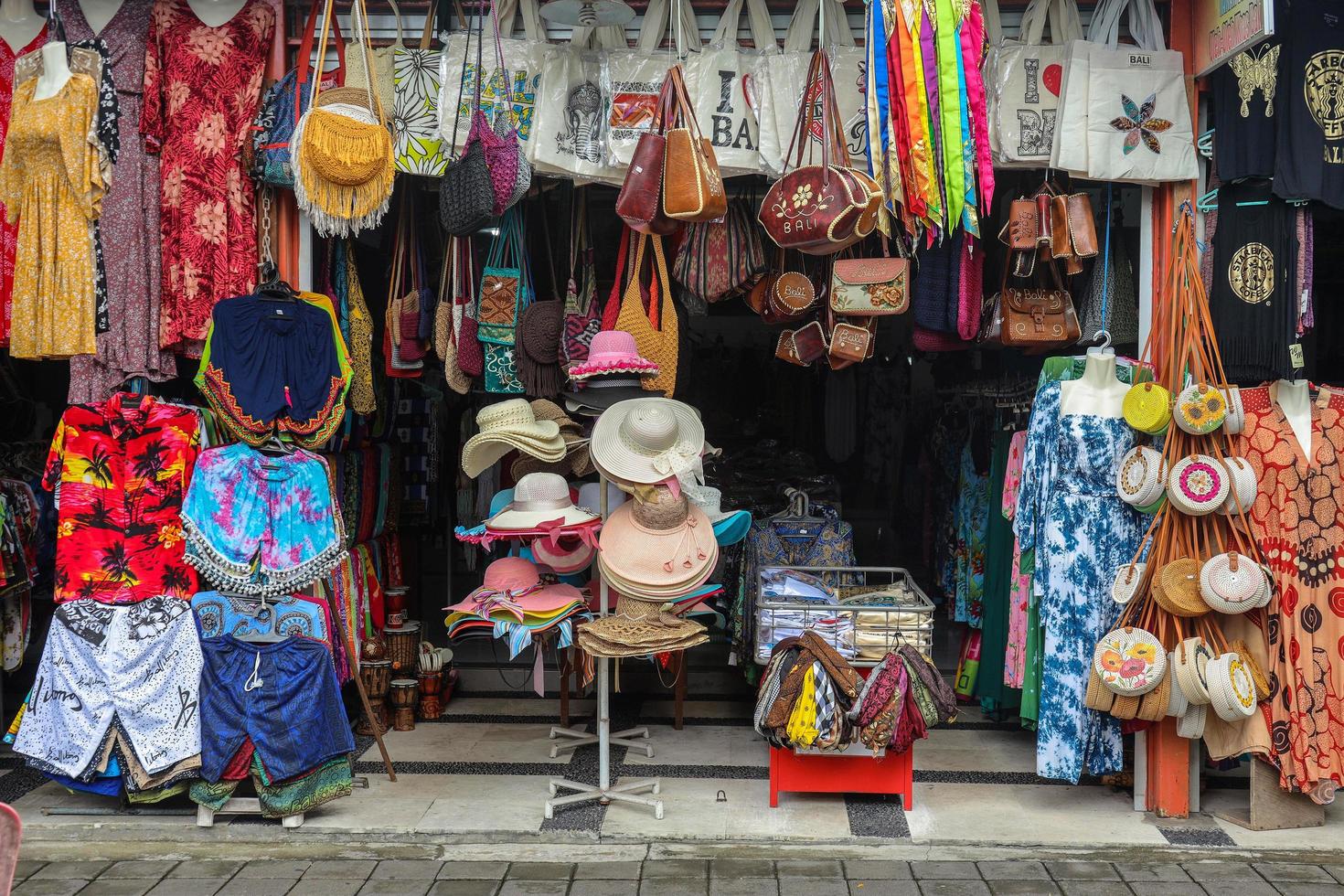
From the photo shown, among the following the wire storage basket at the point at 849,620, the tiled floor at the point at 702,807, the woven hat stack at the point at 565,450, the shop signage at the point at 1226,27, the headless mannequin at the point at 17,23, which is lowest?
the tiled floor at the point at 702,807

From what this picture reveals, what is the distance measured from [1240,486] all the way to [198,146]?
4.71 meters

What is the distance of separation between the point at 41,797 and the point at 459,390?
2.62 m

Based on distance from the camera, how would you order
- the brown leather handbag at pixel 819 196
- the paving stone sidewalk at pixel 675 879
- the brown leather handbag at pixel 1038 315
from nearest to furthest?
the paving stone sidewalk at pixel 675 879, the brown leather handbag at pixel 819 196, the brown leather handbag at pixel 1038 315

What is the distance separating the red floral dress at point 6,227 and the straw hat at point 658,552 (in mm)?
2928

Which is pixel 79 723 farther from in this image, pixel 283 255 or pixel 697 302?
pixel 697 302

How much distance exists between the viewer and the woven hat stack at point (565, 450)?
5.44m

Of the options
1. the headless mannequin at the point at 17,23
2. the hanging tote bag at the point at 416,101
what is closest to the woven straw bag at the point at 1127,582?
the hanging tote bag at the point at 416,101

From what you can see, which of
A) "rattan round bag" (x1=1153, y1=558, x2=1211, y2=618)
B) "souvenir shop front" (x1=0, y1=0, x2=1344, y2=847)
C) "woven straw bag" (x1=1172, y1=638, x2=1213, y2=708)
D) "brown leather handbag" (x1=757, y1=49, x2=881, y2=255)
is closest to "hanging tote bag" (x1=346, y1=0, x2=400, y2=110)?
"souvenir shop front" (x1=0, y1=0, x2=1344, y2=847)

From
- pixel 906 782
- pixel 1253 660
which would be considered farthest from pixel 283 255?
pixel 1253 660

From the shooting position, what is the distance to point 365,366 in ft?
19.2

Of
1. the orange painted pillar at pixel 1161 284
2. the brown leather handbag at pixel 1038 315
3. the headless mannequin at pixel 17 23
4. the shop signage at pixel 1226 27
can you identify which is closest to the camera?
the shop signage at pixel 1226 27

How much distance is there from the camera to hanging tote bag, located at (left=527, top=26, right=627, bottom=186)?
5.16 meters

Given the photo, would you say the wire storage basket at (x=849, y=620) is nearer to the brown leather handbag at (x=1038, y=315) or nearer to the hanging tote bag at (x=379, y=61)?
the brown leather handbag at (x=1038, y=315)

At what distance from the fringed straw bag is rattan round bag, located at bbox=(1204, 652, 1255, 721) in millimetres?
4020
